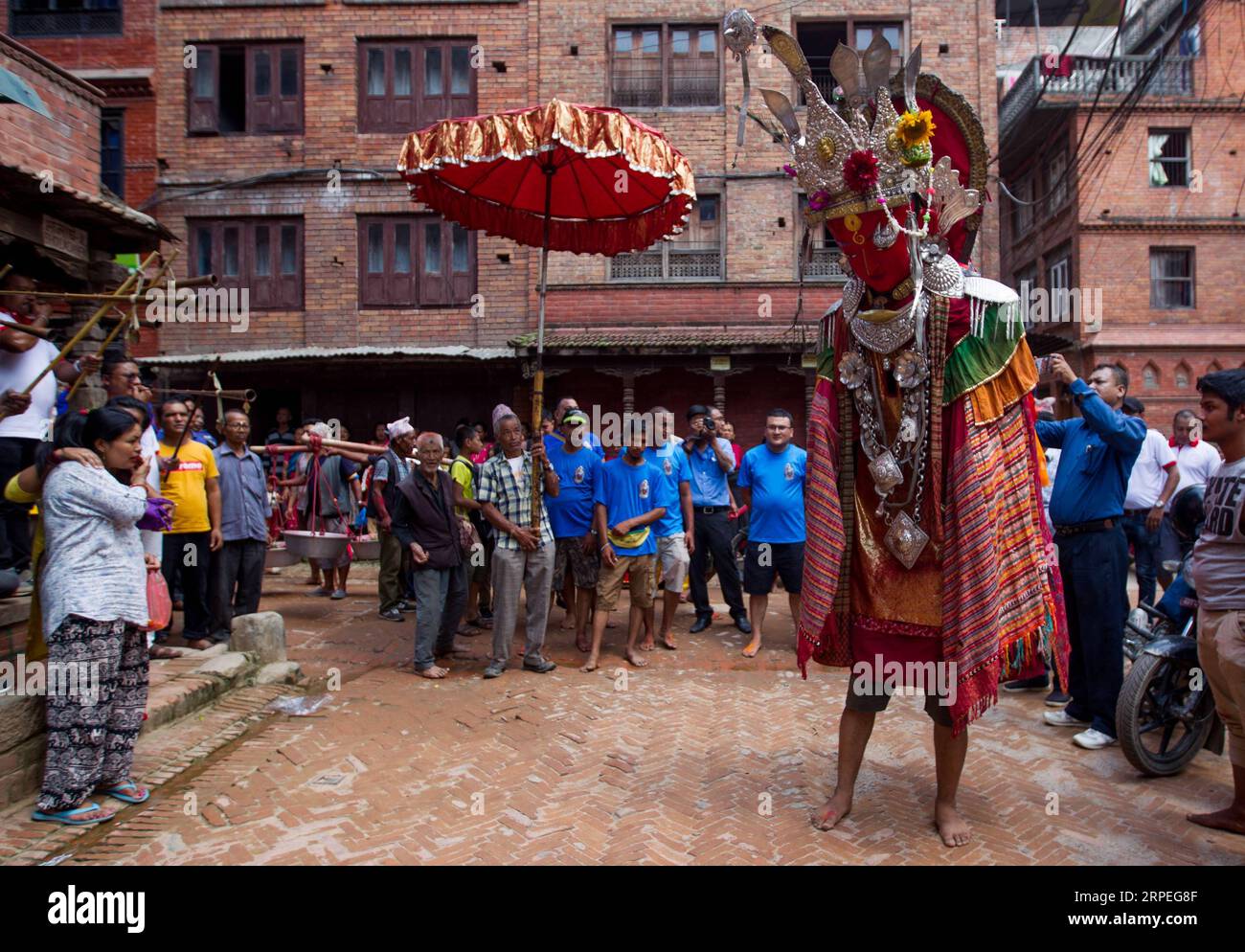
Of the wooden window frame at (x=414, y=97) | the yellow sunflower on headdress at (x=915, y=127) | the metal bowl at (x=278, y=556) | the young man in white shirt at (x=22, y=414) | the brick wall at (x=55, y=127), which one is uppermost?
→ the wooden window frame at (x=414, y=97)

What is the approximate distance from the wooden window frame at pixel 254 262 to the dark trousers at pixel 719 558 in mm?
11566

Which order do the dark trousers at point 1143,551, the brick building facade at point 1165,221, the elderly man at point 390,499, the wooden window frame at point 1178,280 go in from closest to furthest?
the dark trousers at point 1143,551
the elderly man at point 390,499
the brick building facade at point 1165,221
the wooden window frame at point 1178,280

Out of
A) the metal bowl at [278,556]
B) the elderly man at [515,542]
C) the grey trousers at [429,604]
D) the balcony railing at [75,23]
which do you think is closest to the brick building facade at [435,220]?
the balcony railing at [75,23]

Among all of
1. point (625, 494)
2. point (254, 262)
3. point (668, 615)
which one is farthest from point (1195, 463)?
point (254, 262)

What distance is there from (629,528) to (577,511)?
0.62m

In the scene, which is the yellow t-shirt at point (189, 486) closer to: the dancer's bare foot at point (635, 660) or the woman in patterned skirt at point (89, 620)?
the woman in patterned skirt at point (89, 620)

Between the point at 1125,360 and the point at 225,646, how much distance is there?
64.4ft

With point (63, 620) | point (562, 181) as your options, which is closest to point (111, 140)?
point (562, 181)

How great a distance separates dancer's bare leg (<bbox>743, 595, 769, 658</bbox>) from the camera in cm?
705

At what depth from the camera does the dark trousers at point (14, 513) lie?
18.5 ft

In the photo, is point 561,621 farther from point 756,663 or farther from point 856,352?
point 856,352

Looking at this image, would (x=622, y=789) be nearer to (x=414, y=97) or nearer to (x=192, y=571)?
(x=192, y=571)

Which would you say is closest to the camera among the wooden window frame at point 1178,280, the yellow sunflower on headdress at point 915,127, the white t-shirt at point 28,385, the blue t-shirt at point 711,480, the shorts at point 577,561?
the yellow sunflower on headdress at point 915,127

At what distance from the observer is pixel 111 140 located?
16.2 meters
